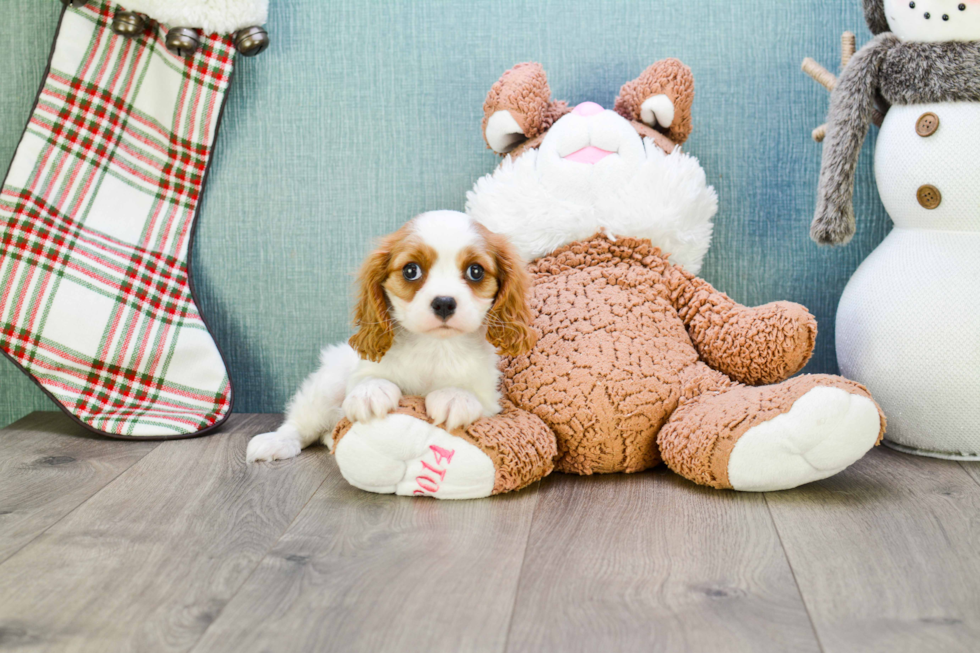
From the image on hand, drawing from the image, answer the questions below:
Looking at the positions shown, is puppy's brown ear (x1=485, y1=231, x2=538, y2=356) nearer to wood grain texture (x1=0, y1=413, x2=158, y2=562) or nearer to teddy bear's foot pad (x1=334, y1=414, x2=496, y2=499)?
teddy bear's foot pad (x1=334, y1=414, x2=496, y2=499)

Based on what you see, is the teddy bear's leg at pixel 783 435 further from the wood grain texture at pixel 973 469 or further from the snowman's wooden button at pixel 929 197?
the snowman's wooden button at pixel 929 197

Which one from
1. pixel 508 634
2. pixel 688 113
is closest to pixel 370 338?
pixel 508 634

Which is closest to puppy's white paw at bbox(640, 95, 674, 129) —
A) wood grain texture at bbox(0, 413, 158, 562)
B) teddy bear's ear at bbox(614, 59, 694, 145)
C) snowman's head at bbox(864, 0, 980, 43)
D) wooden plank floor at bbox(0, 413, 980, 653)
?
teddy bear's ear at bbox(614, 59, 694, 145)

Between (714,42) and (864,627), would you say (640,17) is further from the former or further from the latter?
(864,627)

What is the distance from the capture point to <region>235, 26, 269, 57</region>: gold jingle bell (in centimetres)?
159

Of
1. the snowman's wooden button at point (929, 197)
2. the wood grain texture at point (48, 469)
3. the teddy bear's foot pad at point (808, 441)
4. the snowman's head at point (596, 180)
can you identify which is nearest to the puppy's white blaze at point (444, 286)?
the snowman's head at point (596, 180)

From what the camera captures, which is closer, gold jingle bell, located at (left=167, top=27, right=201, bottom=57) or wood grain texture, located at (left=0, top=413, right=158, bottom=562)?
wood grain texture, located at (left=0, top=413, right=158, bottom=562)

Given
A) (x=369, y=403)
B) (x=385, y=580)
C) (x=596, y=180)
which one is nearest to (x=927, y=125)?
(x=596, y=180)

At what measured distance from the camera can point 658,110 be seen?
150cm

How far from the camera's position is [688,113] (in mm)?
1527

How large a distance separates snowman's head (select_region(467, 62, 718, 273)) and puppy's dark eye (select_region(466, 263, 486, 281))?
0.79ft

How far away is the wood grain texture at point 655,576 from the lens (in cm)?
85

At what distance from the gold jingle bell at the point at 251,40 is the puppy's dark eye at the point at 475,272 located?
0.73m

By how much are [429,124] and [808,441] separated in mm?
968
